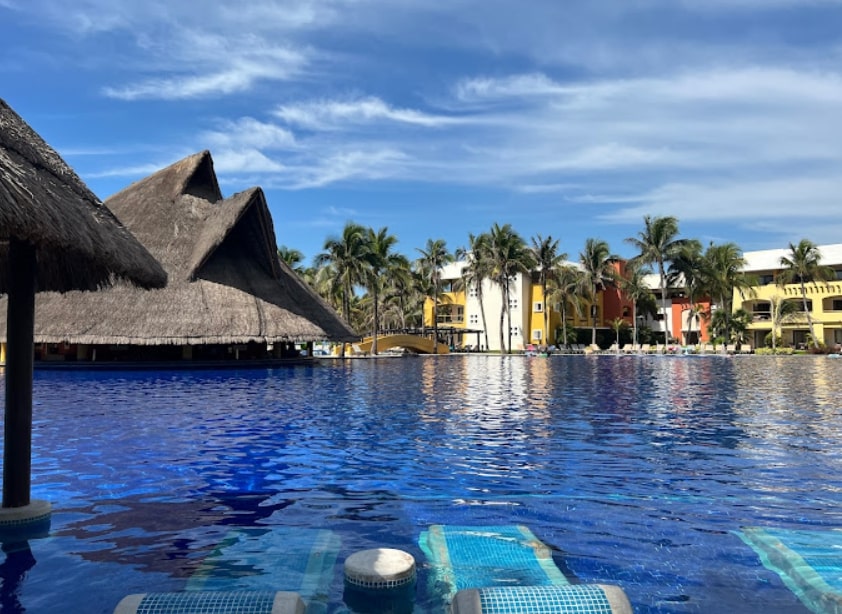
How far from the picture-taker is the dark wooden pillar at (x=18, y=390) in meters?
5.97

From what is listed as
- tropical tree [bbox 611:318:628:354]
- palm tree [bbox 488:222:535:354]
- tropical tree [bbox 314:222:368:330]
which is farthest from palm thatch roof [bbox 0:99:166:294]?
tropical tree [bbox 611:318:628:354]

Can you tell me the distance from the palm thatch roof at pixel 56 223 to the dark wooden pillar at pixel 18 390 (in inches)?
20.2

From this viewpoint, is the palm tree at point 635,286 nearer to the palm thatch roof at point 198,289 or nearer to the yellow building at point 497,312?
the yellow building at point 497,312

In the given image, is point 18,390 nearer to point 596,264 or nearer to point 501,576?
point 501,576

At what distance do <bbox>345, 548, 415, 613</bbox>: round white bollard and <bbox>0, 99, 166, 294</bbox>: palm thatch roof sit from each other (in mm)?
3823

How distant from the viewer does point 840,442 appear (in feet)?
35.3

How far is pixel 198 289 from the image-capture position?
102 feet

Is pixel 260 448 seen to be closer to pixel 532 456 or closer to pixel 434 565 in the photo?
pixel 532 456

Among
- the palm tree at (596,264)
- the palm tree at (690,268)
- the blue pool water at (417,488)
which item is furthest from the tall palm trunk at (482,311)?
the blue pool water at (417,488)

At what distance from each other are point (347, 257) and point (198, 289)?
51.6 feet

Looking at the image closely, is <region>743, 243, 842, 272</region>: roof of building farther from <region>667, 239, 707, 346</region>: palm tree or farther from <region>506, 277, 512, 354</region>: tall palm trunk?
<region>506, 277, 512, 354</region>: tall palm trunk

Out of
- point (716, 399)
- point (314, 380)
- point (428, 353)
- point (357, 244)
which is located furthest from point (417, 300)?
point (716, 399)

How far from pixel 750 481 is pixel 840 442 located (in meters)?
3.77

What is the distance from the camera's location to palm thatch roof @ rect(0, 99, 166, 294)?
5.71 meters
